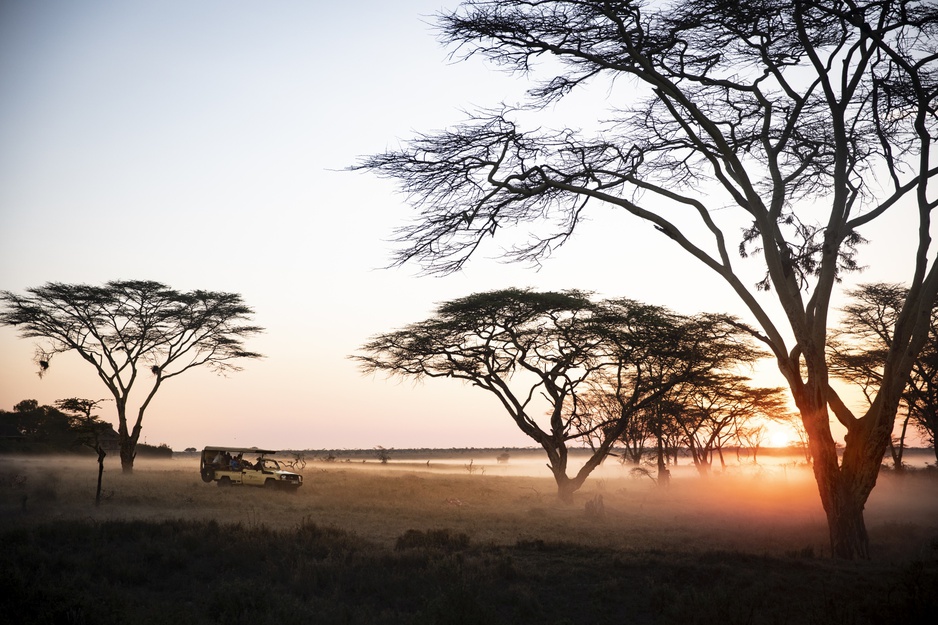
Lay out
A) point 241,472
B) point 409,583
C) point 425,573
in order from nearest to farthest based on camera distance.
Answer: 1. point 409,583
2. point 425,573
3. point 241,472

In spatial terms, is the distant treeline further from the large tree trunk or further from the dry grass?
the large tree trunk

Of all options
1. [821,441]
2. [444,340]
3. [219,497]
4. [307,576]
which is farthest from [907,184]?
[219,497]

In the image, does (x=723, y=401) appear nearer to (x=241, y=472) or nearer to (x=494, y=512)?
(x=494, y=512)

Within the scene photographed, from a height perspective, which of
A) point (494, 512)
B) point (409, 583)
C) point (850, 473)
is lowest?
point (494, 512)

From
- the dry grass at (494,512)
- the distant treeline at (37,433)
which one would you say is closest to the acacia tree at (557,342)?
the dry grass at (494,512)

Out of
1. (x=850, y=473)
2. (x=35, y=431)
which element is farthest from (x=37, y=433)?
(x=850, y=473)

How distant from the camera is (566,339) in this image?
89.6 feet

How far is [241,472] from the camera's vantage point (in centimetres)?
2947

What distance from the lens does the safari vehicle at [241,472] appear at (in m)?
29.1

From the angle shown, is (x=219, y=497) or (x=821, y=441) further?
(x=219, y=497)

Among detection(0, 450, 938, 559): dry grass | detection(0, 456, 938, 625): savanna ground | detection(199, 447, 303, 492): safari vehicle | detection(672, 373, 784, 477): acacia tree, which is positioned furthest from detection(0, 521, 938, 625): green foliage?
detection(672, 373, 784, 477): acacia tree

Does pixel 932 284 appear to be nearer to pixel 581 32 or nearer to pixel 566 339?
pixel 581 32

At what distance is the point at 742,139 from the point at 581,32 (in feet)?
15.0

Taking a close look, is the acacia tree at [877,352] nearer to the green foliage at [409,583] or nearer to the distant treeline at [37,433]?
the green foliage at [409,583]
